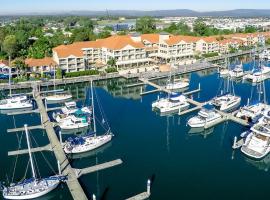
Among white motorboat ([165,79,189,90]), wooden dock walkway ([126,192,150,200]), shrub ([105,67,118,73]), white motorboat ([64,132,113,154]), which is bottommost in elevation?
wooden dock walkway ([126,192,150,200])

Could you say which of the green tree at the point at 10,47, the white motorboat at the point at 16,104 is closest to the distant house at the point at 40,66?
the green tree at the point at 10,47

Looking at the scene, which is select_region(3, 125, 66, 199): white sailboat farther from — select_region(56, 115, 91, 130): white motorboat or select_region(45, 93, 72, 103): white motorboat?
select_region(45, 93, 72, 103): white motorboat

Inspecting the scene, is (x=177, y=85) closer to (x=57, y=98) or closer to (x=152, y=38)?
(x=57, y=98)

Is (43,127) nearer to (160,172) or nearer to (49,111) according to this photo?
(49,111)

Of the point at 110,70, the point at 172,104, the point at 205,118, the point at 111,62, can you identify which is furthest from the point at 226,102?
the point at 111,62

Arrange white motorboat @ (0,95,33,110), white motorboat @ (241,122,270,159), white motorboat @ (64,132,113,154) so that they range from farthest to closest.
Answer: white motorboat @ (0,95,33,110), white motorboat @ (64,132,113,154), white motorboat @ (241,122,270,159)

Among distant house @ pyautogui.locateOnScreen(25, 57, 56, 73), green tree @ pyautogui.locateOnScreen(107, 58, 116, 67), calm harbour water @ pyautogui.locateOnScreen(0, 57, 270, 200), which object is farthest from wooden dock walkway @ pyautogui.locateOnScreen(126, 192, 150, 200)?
green tree @ pyautogui.locateOnScreen(107, 58, 116, 67)

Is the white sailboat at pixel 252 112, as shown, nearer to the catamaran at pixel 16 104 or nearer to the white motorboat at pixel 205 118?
the white motorboat at pixel 205 118
